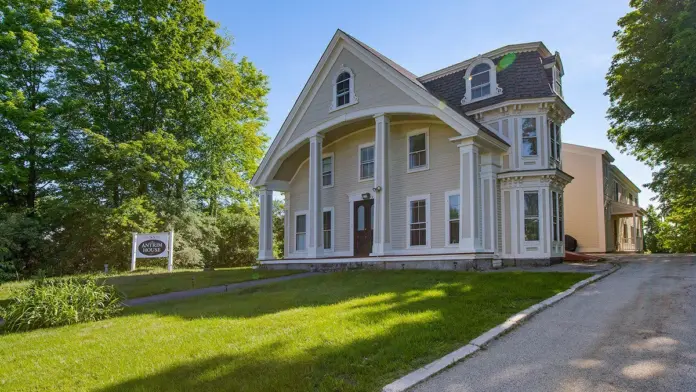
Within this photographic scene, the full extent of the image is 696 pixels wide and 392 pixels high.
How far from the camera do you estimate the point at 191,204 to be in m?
25.3

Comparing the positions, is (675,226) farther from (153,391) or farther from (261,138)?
(153,391)

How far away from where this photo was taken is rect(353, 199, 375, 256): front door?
17328 mm

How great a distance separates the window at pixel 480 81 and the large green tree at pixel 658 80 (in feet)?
17.8

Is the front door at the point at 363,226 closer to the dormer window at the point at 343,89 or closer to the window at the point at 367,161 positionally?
the window at the point at 367,161

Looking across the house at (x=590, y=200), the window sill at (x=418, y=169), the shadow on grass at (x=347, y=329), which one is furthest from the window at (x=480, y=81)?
the house at (x=590, y=200)

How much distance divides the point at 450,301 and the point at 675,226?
136 ft

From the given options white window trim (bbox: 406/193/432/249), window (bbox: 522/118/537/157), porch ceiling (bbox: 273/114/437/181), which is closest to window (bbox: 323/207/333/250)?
porch ceiling (bbox: 273/114/437/181)

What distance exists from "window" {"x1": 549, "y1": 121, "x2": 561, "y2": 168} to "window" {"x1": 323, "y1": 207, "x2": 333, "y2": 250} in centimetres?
884

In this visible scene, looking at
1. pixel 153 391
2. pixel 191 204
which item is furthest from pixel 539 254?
pixel 191 204

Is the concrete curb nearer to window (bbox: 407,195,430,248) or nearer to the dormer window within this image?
window (bbox: 407,195,430,248)

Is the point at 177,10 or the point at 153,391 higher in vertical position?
the point at 177,10

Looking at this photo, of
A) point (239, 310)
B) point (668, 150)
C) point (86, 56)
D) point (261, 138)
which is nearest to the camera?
point (239, 310)

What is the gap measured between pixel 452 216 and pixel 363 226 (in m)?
3.90

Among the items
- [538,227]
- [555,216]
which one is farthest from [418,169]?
[555,216]
